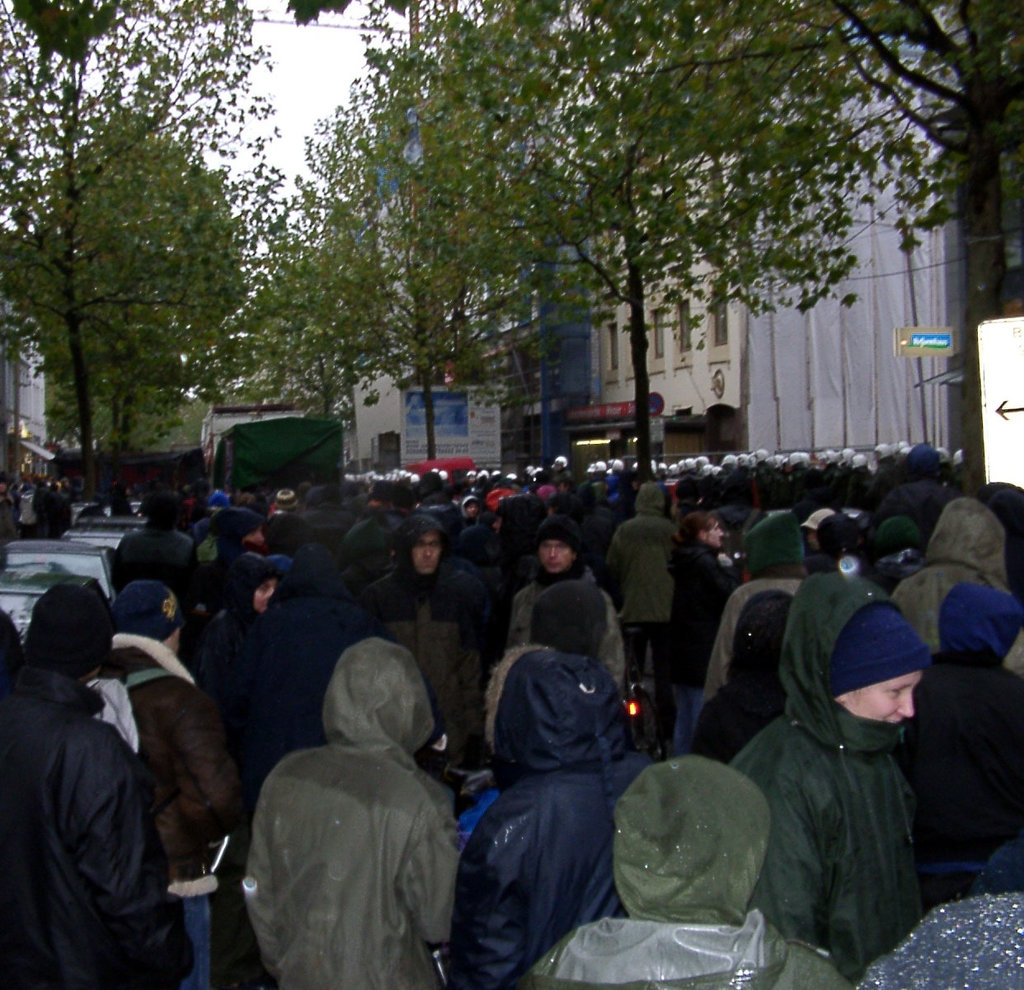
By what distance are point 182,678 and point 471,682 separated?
247 centimetres

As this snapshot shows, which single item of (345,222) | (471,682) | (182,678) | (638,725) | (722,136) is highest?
(345,222)

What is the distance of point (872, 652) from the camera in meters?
3.28

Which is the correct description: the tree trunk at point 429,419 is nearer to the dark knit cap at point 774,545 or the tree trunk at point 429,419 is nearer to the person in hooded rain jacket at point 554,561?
the person in hooded rain jacket at point 554,561

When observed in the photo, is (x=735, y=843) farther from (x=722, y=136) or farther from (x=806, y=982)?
(x=722, y=136)

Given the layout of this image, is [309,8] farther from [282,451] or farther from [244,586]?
[282,451]

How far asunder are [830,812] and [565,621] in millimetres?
2478

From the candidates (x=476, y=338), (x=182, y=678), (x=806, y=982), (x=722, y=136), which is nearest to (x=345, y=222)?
(x=476, y=338)

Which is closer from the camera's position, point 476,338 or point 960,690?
point 960,690

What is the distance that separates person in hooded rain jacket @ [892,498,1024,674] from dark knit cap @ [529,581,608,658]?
49.2 inches

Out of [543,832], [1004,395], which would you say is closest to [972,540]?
[1004,395]

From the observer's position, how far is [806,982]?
2410 millimetres

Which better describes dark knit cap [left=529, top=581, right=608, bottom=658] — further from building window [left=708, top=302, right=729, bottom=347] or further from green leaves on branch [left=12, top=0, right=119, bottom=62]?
building window [left=708, top=302, right=729, bottom=347]

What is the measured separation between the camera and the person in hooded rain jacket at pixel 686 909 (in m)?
2.42

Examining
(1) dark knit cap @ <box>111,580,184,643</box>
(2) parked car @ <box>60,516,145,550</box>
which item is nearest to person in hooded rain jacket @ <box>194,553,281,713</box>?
(1) dark knit cap @ <box>111,580,184,643</box>
